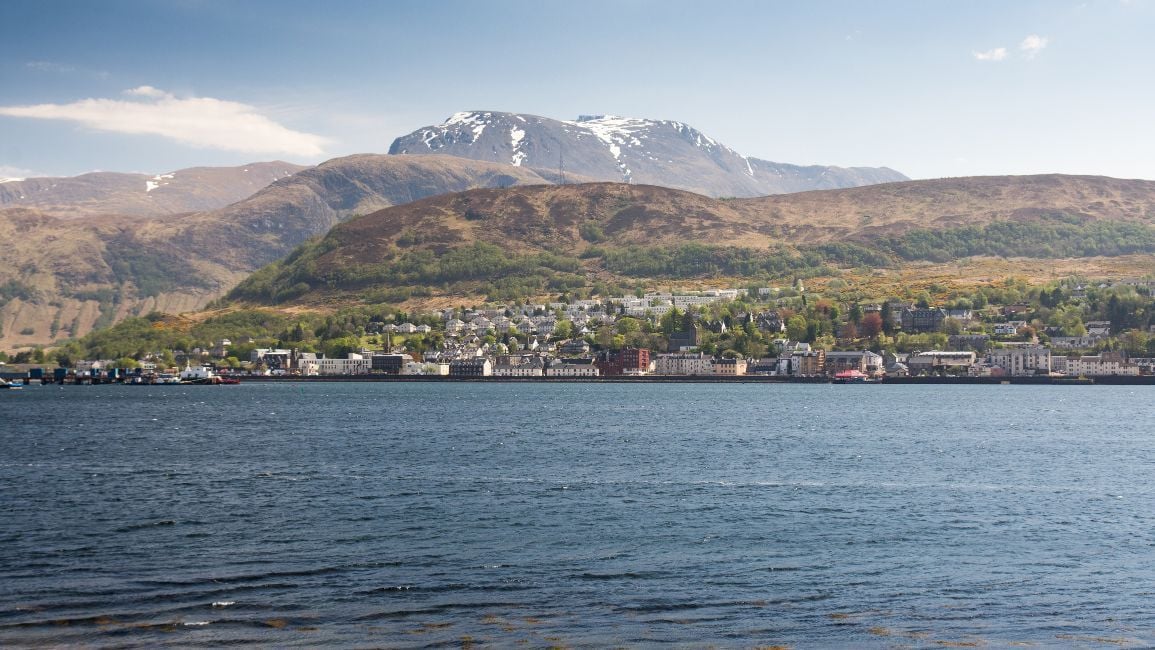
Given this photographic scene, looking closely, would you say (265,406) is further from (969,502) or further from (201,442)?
(969,502)

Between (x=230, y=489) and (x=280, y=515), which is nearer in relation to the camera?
(x=280, y=515)

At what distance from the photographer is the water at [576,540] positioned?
25375mm

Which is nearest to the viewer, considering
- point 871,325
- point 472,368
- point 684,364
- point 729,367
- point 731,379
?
point 731,379

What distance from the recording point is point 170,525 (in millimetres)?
37156

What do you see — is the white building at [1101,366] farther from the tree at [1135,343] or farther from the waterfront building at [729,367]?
the waterfront building at [729,367]

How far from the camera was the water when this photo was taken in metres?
25.4

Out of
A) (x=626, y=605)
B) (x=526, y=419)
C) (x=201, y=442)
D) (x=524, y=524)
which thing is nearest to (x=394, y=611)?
(x=626, y=605)

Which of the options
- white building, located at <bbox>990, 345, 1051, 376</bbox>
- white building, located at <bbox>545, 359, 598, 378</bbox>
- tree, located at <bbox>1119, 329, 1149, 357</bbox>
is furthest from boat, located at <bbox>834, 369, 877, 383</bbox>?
white building, located at <bbox>545, 359, 598, 378</bbox>

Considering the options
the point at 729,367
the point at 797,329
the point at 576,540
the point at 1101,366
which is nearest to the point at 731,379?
the point at 729,367

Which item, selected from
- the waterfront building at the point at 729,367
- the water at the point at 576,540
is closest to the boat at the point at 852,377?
the waterfront building at the point at 729,367

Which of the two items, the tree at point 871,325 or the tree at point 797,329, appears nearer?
the tree at point 871,325

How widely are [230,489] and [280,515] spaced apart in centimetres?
760

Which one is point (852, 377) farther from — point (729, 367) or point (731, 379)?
point (729, 367)

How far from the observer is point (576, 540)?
34.8 m
